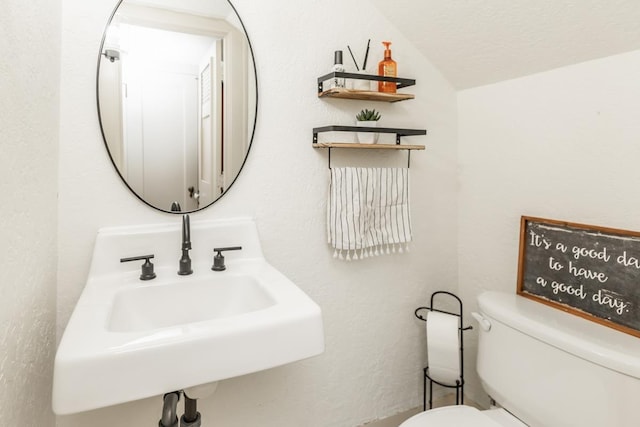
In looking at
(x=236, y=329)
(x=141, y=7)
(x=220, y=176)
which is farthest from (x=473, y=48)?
(x=236, y=329)

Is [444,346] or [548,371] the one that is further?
[444,346]

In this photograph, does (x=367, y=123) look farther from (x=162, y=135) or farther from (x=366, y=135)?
(x=162, y=135)

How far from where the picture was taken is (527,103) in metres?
1.41

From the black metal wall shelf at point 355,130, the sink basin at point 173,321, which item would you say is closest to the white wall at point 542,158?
the black metal wall shelf at point 355,130

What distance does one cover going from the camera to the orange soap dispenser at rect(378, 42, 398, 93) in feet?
4.76

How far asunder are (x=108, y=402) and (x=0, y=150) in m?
0.49

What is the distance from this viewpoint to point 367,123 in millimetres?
1393

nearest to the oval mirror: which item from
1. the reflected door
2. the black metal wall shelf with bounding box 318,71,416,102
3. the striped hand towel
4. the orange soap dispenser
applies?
the reflected door

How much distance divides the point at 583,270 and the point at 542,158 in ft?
1.38

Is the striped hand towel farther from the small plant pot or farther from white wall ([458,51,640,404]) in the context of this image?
white wall ([458,51,640,404])

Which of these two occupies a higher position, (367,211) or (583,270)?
(367,211)

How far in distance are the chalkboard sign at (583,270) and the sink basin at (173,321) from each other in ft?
2.99

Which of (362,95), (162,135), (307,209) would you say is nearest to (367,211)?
(307,209)

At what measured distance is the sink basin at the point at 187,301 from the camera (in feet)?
Answer: 3.46
